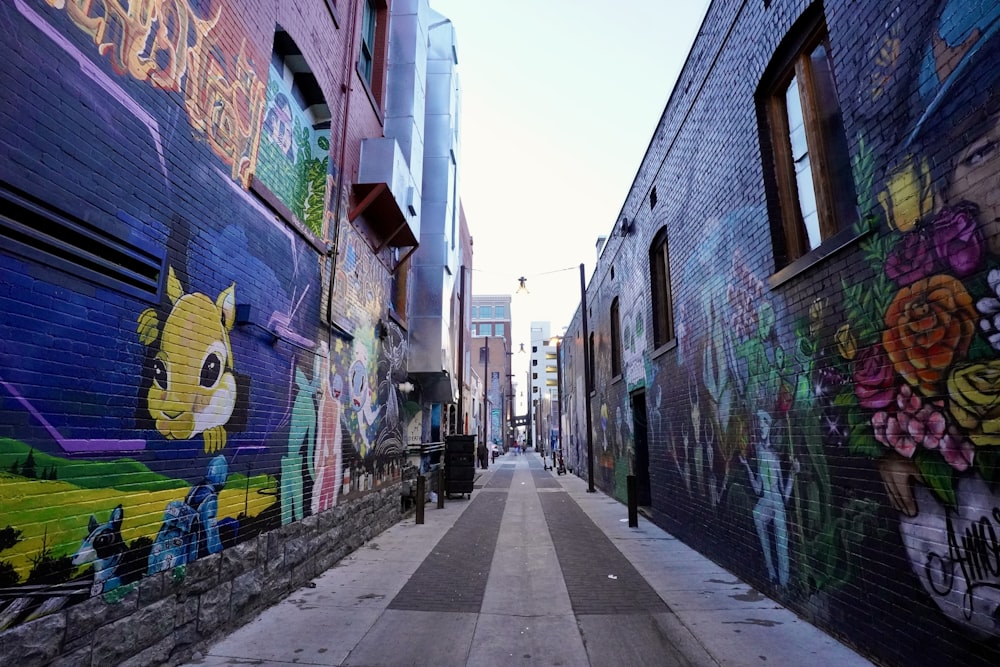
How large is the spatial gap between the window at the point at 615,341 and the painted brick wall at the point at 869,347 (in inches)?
A: 255

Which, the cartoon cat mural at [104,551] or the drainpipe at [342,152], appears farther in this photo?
the drainpipe at [342,152]

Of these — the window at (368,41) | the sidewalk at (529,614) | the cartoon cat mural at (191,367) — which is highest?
the window at (368,41)

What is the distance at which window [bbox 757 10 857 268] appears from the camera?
181 inches

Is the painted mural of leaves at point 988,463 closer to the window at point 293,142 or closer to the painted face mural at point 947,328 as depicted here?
the painted face mural at point 947,328

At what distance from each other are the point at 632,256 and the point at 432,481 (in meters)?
8.62

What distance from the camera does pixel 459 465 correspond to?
14375 mm

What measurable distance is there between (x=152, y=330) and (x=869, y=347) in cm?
529

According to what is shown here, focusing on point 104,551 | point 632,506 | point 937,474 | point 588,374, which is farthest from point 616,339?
point 104,551

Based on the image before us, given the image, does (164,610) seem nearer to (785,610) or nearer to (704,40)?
(785,610)

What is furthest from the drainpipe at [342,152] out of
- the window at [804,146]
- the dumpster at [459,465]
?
the dumpster at [459,465]

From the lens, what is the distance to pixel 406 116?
10828 millimetres

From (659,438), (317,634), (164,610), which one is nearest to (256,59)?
(164,610)

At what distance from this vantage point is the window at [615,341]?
545 inches

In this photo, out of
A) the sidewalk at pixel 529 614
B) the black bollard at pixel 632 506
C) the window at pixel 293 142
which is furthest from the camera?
the black bollard at pixel 632 506
